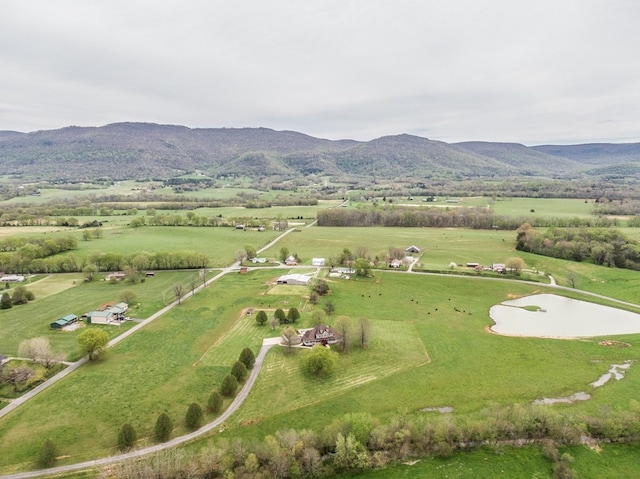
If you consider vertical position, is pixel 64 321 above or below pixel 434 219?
below

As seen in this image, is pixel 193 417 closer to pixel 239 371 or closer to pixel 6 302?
pixel 239 371

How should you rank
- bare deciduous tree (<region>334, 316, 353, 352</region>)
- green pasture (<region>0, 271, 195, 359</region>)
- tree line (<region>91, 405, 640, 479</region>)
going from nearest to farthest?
1. tree line (<region>91, 405, 640, 479</region>)
2. bare deciduous tree (<region>334, 316, 353, 352</region>)
3. green pasture (<region>0, 271, 195, 359</region>)

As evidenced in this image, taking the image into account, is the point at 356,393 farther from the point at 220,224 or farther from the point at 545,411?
the point at 220,224

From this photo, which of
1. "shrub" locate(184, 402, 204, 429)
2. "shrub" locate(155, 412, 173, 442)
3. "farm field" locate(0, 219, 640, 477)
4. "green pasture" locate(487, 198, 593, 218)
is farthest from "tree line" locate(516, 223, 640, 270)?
"shrub" locate(155, 412, 173, 442)

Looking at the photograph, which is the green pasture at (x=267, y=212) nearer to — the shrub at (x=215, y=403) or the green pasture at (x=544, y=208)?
the green pasture at (x=544, y=208)

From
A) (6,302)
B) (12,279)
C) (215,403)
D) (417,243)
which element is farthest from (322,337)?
(12,279)

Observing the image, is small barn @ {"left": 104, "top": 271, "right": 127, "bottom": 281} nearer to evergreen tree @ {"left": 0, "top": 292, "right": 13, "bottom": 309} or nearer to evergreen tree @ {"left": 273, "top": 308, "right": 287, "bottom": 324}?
evergreen tree @ {"left": 0, "top": 292, "right": 13, "bottom": 309}

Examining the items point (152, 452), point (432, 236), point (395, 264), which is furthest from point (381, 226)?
point (152, 452)
